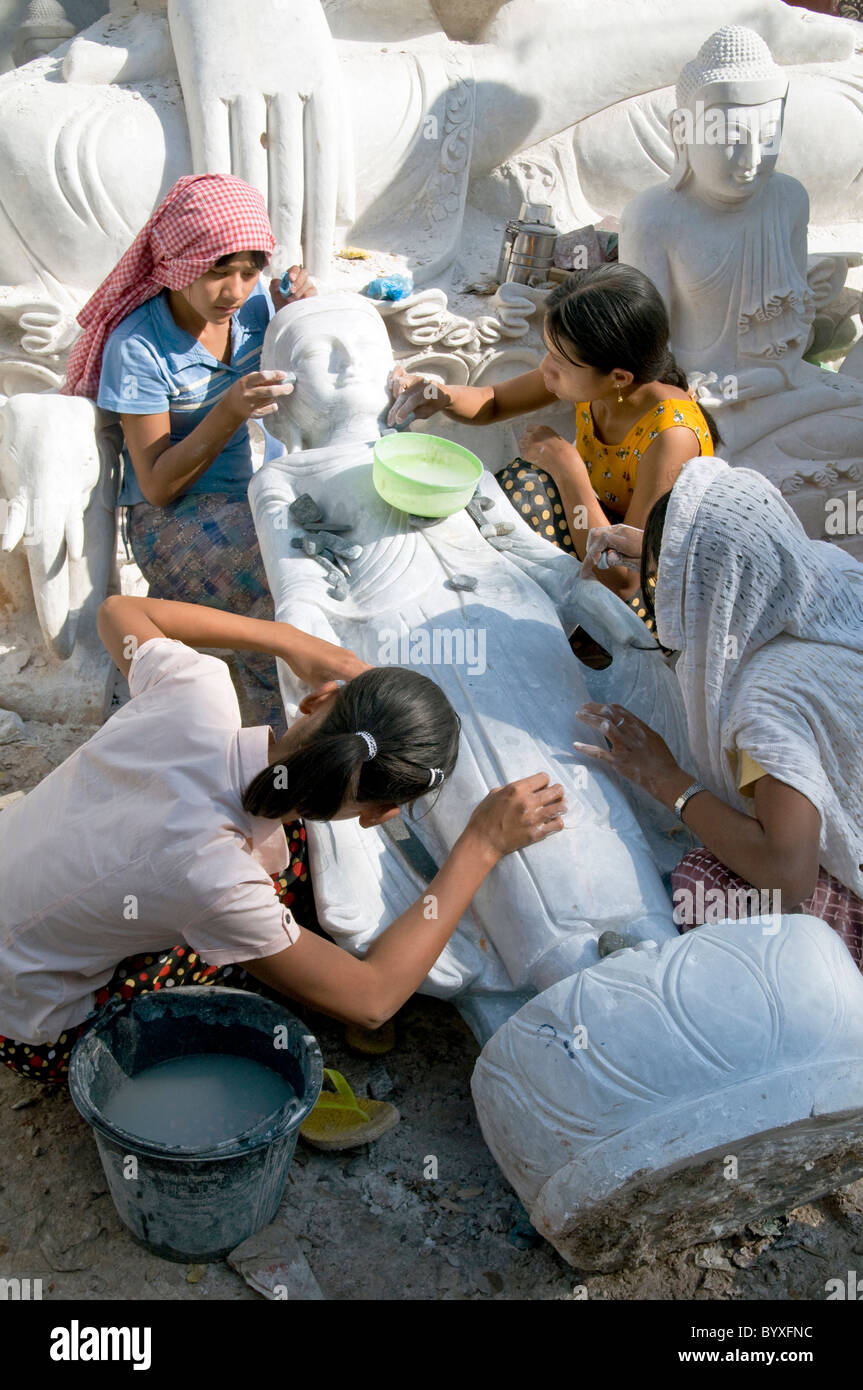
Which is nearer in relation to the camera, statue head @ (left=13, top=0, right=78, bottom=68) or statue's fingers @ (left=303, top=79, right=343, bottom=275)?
statue's fingers @ (left=303, top=79, right=343, bottom=275)

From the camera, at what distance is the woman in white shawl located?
2516 mm

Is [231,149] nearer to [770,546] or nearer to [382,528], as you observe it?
[382,528]

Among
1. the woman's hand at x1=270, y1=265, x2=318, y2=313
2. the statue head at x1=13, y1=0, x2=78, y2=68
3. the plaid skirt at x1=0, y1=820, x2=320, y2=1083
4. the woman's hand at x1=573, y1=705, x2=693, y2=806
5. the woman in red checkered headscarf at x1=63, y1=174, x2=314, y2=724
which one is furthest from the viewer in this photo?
the statue head at x1=13, y1=0, x2=78, y2=68

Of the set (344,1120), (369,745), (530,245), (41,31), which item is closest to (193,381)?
(530,245)

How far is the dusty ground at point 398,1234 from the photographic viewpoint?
247 cm

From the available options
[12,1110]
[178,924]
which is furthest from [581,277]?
[12,1110]

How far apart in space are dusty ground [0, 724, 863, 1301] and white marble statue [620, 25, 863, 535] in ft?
10.6

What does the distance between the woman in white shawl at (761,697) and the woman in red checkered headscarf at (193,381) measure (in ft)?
4.82

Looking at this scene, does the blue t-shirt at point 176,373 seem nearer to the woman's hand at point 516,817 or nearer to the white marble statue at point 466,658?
the white marble statue at point 466,658

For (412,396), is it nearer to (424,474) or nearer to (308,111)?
(424,474)

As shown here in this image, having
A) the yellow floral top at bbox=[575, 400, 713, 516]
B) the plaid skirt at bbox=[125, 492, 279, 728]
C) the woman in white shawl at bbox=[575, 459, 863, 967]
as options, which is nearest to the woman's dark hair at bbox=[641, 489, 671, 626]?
the woman in white shawl at bbox=[575, 459, 863, 967]

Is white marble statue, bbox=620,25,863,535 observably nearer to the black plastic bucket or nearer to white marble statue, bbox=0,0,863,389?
white marble statue, bbox=0,0,863,389

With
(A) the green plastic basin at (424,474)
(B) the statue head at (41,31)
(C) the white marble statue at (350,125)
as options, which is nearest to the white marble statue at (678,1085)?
(A) the green plastic basin at (424,474)

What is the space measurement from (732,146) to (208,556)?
244cm
